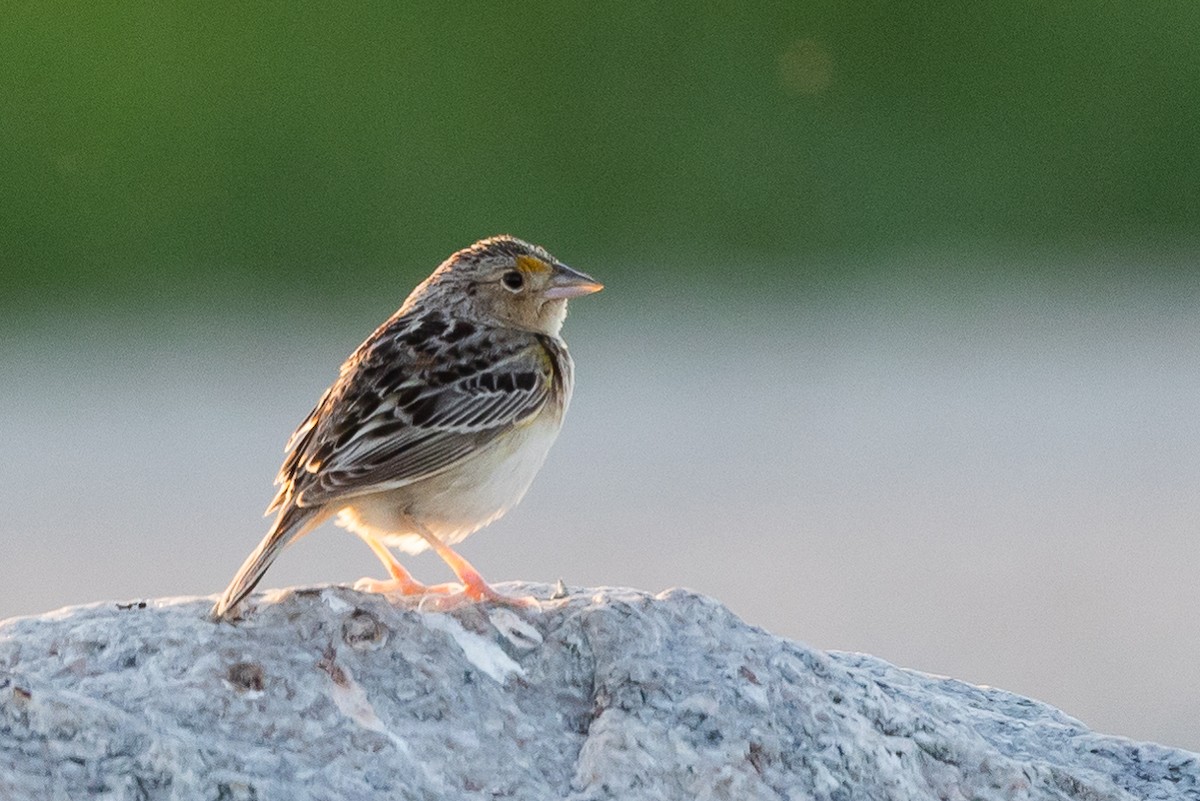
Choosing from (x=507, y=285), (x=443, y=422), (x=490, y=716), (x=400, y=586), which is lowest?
(x=400, y=586)

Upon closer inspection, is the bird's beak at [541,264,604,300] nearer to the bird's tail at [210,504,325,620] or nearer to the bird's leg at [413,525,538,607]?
the bird's leg at [413,525,538,607]

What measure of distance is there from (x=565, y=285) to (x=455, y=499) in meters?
0.97

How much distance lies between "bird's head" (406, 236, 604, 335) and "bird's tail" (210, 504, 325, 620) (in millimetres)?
1208

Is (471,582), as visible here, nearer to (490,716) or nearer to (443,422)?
(443,422)

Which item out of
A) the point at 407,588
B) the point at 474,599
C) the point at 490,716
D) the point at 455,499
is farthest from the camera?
the point at 455,499

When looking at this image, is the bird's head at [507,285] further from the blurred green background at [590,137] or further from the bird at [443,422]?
the blurred green background at [590,137]

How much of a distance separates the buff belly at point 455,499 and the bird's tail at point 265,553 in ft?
0.70

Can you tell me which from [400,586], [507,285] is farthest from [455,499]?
[507,285]

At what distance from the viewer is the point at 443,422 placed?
17.2 feet

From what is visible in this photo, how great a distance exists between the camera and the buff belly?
516cm

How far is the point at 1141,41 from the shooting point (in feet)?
52.7

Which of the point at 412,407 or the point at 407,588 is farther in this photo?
the point at 412,407

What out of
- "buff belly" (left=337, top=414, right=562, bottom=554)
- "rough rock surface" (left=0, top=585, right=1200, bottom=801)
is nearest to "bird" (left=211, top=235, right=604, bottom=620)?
"buff belly" (left=337, top=414, right=562, bottom=554)

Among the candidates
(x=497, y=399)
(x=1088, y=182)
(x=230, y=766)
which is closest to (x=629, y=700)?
(x=230, y=766)
